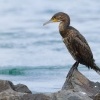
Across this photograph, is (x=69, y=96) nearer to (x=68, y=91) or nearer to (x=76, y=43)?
(x=68, y=91)

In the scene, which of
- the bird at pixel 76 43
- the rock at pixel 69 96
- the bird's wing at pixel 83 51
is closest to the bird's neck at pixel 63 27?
the bird at pixel 76 43

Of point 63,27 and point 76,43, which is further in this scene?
point 63,27

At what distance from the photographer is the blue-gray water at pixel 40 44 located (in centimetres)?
1734

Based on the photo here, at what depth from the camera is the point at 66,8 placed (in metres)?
27.3

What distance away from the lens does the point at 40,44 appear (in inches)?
824

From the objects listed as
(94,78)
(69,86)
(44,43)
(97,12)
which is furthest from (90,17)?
(69,86)

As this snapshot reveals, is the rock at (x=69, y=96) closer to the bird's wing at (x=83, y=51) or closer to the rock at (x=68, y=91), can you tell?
A: the rock at (x=68, y=91)

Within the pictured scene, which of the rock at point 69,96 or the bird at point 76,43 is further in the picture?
the bird at point 76,43

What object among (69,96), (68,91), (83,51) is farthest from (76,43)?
(69,96)

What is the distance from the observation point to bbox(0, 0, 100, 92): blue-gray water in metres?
17.3

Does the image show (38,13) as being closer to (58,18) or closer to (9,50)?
(9,50)

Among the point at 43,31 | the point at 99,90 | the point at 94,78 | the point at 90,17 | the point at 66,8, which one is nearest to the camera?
the point at 99,90

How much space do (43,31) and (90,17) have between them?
266 cm

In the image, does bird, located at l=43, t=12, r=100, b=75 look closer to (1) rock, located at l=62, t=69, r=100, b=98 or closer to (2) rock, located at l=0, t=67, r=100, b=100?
(2) rock, located at l=0, t=67, r=100, b=100
